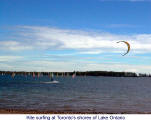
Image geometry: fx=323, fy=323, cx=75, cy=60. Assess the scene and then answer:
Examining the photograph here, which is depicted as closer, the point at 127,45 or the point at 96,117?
the point at 96,117

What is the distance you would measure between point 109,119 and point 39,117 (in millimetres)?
4308

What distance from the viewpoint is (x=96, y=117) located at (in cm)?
1998

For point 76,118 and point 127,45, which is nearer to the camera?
point 76,118

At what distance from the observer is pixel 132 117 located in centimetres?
2008

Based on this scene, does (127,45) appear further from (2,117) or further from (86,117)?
(2,117)

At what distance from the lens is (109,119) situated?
65.4 feet

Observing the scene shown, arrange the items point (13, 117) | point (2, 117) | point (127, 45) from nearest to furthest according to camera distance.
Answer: point (2, 117) < point (13, 117) < point (127, 45)

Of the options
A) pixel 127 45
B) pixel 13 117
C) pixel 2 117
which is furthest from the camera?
pixel 127 45

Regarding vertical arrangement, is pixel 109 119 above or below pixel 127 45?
below

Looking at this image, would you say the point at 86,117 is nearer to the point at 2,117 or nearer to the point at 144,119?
the point at 144,119

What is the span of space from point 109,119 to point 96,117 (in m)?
0.81

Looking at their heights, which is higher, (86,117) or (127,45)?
(127,45)

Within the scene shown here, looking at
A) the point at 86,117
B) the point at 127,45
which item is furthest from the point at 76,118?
the point at 127,45

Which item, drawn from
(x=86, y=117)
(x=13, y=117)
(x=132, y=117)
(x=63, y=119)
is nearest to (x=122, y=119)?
(x=132, y=117)
